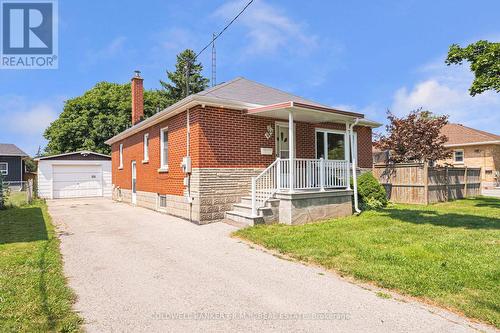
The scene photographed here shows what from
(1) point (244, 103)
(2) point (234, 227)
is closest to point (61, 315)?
(2) point (234, 227)

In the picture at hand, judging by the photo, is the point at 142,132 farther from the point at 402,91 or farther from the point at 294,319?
A: the point at 402,91

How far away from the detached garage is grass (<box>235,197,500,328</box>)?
18.1m

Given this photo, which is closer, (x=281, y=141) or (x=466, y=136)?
(x=281, y=141)

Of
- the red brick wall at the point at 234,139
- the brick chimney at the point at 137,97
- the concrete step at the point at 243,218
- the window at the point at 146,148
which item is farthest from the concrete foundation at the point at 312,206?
the brick chimney at the point at 137,97

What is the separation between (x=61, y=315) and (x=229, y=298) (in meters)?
1.91

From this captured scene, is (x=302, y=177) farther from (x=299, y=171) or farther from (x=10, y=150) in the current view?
(x=10, y=150)

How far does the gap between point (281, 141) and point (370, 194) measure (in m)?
4.04

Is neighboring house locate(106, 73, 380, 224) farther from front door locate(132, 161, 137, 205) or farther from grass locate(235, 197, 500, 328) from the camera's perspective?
front door locate(132, 161, 137, 205)

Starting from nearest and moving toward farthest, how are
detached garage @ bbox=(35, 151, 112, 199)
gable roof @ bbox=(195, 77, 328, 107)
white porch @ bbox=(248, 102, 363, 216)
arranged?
white porch @ bbox=(248, 102, 363, 216) → gable roof @ bbox=(195, 77, 328, 107) → detached garage @ bbox=(35, 151, 112, 199)

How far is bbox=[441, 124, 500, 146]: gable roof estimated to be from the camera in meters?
26.9

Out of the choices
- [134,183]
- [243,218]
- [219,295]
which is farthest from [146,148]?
[219,295]

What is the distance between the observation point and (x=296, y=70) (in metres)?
16.4

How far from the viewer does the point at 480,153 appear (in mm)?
27078

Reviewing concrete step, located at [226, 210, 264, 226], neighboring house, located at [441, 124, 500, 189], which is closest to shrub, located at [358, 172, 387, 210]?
concrete step, located at [226, 210, 264, 226]
